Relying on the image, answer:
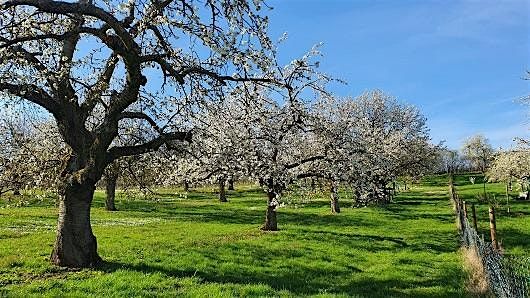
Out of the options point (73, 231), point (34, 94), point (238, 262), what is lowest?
point (238, 262)

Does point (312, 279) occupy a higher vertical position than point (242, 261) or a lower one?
lower

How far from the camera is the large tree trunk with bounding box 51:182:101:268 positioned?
15000mm

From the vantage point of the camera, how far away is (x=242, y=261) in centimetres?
1792

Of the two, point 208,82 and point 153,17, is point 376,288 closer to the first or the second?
point 208,82

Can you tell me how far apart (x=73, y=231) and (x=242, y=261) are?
6.04 m

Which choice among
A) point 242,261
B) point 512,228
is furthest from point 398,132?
point 242,261

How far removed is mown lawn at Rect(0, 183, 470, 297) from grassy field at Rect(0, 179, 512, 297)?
31 millimetres

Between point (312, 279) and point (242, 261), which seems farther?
point (242, 261)

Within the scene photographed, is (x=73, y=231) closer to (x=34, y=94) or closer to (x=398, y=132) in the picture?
(x=34, y=94)

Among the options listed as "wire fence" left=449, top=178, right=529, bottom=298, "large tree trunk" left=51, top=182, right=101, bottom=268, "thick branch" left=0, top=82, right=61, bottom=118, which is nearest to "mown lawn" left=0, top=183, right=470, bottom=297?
"large tree trunk" left=51, top=182, right=101, bottom=268

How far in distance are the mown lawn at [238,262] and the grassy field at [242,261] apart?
3cm

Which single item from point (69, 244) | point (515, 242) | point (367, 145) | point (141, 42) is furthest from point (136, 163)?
point (515, 242)

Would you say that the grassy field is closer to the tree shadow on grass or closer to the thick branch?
the tree shadow on grass

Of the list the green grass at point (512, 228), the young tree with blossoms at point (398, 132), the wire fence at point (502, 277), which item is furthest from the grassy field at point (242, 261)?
the young tree with blossoms at point (398, 132)
